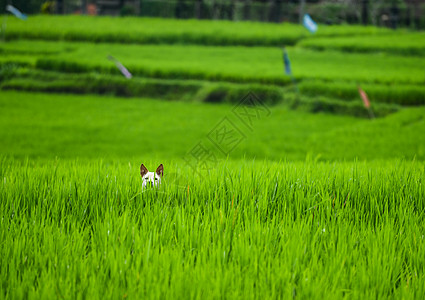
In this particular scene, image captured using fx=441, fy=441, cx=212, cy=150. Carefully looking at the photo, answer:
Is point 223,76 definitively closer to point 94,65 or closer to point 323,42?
point 94,65

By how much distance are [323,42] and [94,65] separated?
5.00 meters

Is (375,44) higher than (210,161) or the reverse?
higher

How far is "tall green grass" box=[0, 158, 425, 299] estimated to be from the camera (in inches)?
47.6

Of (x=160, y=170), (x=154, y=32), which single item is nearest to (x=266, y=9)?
(x=154, y=32)

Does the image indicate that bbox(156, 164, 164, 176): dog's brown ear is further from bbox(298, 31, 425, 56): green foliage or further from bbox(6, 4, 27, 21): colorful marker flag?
bbox(6, 4, 27, 21): colorful marker flag

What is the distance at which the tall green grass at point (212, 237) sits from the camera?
1.21 meters

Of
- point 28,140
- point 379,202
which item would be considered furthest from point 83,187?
point 28,140

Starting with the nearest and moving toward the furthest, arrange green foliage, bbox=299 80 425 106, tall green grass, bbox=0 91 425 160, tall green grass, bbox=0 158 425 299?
1. tall green grass, bbox=0 158 425 299
2. tall green grass, bbox=0 91 425 160
3. green foliage, bbox=299 80 425 106

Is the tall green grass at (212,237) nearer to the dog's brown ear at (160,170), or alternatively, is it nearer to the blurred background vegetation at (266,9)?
the dog's brown ear at (160,170)

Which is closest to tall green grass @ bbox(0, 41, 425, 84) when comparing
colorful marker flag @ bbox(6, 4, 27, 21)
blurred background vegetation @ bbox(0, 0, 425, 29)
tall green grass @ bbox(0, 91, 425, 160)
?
tall green grass @ bbox(0, 91, 425, 160)

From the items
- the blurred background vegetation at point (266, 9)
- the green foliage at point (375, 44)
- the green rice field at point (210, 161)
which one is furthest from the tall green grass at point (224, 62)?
the blurred background vegetation at point (266, 9)

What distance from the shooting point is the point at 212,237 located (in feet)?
4.85

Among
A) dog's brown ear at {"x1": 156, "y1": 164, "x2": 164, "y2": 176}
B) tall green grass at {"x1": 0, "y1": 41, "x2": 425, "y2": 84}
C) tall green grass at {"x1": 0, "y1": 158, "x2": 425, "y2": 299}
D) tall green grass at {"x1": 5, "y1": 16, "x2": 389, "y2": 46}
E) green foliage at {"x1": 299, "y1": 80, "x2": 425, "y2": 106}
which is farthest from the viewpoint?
tall green grass at {"x1": 5, "y1": 16, "x2": 389, "y2": 46}

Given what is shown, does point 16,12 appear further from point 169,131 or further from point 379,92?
point 379,92
